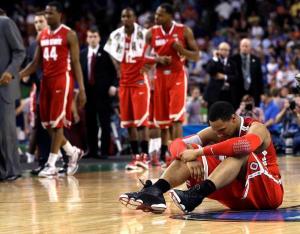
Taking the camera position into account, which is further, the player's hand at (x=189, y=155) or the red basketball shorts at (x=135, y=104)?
the red basketball shorts at (x=135, y=104)

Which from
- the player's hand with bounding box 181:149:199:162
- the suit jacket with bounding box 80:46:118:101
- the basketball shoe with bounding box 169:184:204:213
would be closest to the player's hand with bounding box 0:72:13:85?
the player's hand with bounding box 181:149:199:162

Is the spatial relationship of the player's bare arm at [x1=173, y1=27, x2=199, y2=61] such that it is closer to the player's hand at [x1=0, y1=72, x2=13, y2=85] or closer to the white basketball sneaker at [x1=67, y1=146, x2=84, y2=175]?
the white basketball sneaker at [x1=67, y1=146, x2=84, y2=175]

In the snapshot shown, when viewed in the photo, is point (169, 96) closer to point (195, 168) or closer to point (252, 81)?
point (252, 81)

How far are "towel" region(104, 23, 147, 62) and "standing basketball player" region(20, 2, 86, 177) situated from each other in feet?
4.79

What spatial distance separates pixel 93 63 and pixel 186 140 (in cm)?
841

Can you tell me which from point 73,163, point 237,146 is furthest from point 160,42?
Answer: point 237,146

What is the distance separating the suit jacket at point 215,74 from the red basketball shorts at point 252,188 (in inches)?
324

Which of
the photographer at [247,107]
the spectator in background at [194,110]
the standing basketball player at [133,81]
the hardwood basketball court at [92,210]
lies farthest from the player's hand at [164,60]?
the spectator in background at [194,110]

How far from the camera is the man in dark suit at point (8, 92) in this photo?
11.6m

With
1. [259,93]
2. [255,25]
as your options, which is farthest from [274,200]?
[255,25]

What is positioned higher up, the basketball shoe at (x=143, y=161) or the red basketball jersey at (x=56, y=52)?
the red basketball jersey at (x=56, y=52)

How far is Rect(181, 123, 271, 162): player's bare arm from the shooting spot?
7324 millimetres

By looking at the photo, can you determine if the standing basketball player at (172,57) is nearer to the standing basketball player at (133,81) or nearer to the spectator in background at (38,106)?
the standing basketball player at (133,81)

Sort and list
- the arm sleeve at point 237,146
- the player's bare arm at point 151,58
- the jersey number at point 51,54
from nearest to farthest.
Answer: the arm sleeve at point 237,146
the jersey number at point 51,54
the player's bare arm at point 151,58
